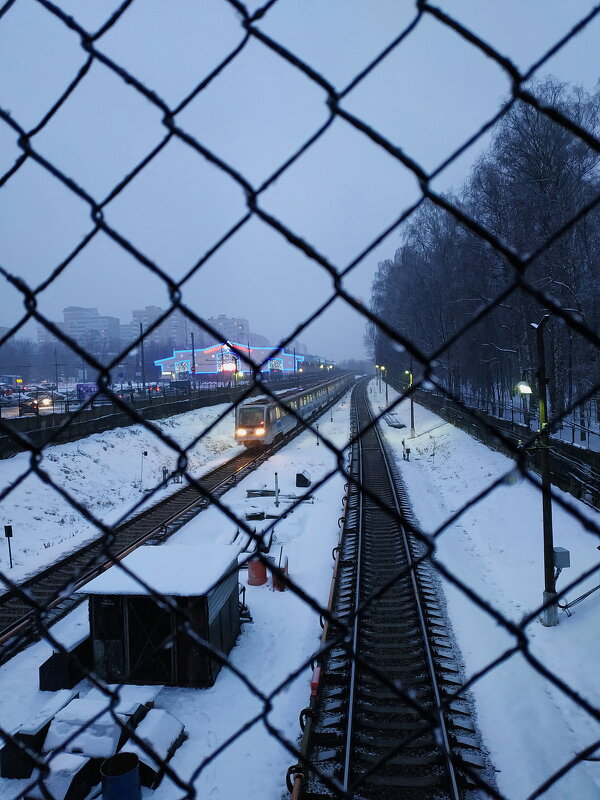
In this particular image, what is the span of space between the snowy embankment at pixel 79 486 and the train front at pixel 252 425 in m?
1.47

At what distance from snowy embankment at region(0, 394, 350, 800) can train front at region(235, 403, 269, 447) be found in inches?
366

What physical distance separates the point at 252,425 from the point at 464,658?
1575 centimetres

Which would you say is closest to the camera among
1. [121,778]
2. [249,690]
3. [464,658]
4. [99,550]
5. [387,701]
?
[249,690]

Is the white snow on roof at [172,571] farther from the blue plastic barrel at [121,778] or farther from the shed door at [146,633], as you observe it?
the blue plastic barrel at [121,778]

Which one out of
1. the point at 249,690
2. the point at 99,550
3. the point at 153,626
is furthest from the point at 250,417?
the point at 249,690

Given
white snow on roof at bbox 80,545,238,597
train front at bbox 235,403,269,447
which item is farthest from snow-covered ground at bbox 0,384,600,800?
train front at bbox 235,403,269,447

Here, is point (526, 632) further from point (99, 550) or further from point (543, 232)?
point (543, 232)

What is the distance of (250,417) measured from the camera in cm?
2205

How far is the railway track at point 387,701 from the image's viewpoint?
16.3ft

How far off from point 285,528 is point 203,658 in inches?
234

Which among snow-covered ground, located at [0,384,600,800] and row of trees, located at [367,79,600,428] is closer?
snow-covered ground, located at [0,384,600,800]

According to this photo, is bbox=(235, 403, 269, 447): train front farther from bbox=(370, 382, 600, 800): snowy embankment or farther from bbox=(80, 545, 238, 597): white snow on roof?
bbox=(80, 545, 238, 597): white snow on roof

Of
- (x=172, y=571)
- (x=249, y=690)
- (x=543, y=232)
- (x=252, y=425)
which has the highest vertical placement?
(x=543, y=232)

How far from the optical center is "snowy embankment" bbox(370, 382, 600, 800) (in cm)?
520
